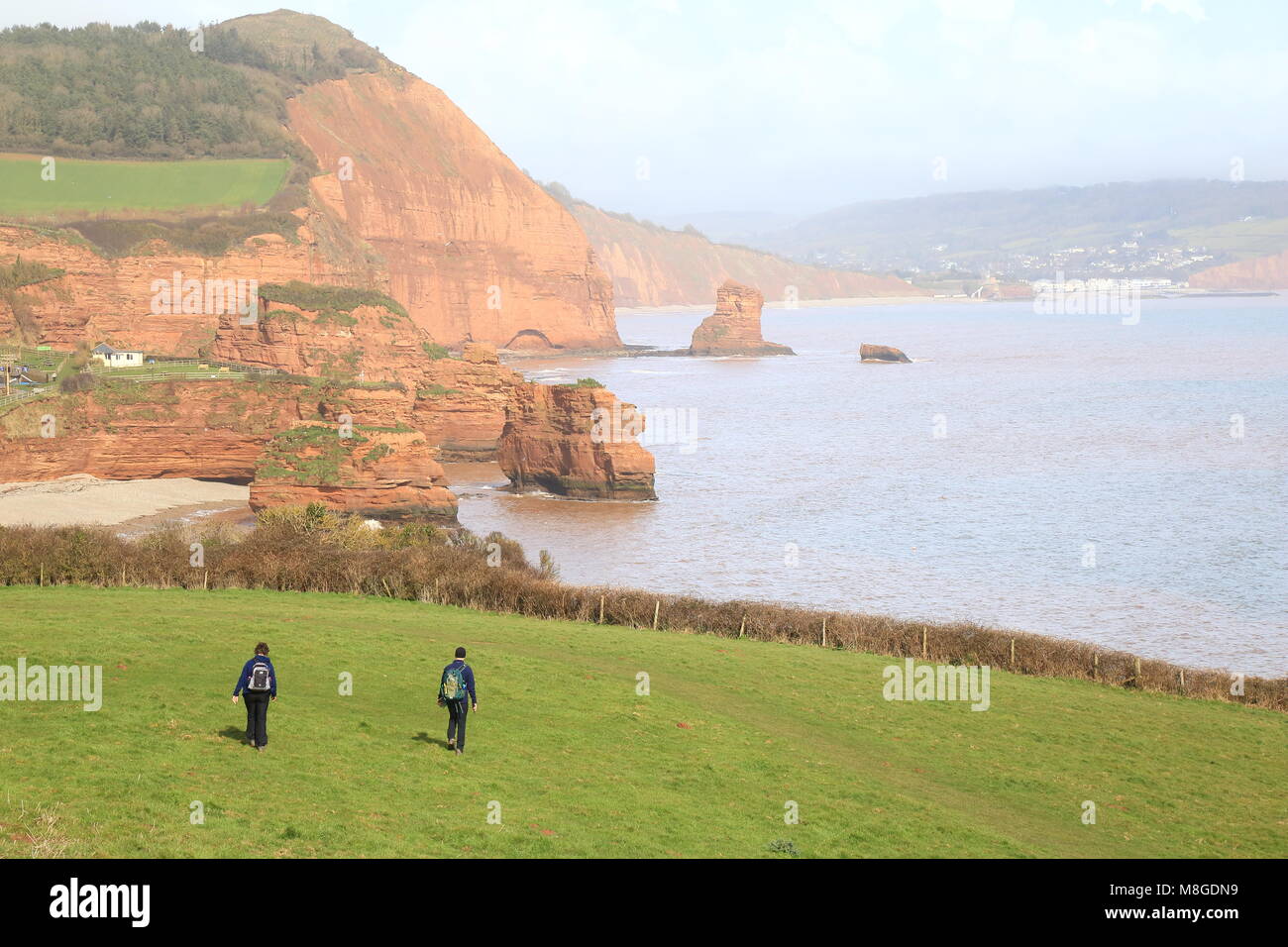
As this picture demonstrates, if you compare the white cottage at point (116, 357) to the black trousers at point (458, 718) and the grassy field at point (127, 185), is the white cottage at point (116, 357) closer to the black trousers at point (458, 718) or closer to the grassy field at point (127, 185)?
the grassy field at point (127, 185)

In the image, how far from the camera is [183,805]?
1827cm

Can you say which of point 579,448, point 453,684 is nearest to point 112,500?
point 579,448

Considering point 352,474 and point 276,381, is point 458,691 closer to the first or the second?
point 352,474

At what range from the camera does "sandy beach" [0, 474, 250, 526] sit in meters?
60.8

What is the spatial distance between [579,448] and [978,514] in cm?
2487

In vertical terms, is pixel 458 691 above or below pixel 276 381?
below

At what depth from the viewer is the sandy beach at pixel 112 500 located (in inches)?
2394

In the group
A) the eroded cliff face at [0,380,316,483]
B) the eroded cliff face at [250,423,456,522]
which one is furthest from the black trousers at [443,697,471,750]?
the eroded cliff face at [0,380,316,483]

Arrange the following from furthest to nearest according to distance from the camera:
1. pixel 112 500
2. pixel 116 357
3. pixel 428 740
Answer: pixel 116 357, pixel 112 500, pixel 428 740

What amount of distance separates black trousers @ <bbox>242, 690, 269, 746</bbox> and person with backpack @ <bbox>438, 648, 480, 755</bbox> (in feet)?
9.82

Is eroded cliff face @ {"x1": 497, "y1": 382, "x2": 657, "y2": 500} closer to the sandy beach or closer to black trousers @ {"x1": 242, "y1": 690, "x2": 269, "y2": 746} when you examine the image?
the sandy beach

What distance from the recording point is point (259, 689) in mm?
21281

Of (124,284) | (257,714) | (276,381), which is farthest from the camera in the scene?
(124,284)
